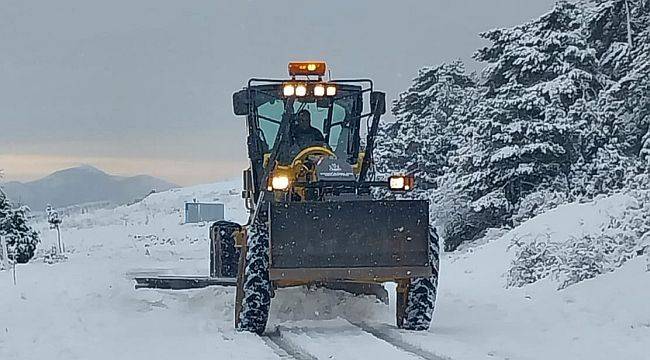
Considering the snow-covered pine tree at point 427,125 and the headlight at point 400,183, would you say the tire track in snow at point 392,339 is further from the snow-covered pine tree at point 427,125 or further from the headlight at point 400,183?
the snow-covered pine tree at point 427,125

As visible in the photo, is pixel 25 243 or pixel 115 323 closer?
pixel 115 323

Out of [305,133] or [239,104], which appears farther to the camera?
[305,133]

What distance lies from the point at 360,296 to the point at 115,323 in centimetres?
304

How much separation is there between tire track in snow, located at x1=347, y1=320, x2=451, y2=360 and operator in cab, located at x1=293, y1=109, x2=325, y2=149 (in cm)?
248

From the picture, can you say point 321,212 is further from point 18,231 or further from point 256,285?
point 18,231

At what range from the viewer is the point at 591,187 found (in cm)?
2877

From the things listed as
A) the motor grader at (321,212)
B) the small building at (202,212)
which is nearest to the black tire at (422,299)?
the motor grader at (321,212)

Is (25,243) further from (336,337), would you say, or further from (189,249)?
(336,337)

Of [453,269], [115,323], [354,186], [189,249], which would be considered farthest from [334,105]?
[189,249]

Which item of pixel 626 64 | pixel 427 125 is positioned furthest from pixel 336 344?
pixel 427 125

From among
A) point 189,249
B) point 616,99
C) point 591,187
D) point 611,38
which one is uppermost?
point 611,38

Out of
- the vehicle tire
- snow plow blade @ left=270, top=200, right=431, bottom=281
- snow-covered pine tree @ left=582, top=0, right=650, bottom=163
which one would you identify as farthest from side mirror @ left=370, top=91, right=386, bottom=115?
snow-covered pine tree @ left=582, top=0, right=650, bottom=163

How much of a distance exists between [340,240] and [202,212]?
174 feet

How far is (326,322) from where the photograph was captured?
1130 centimetres
